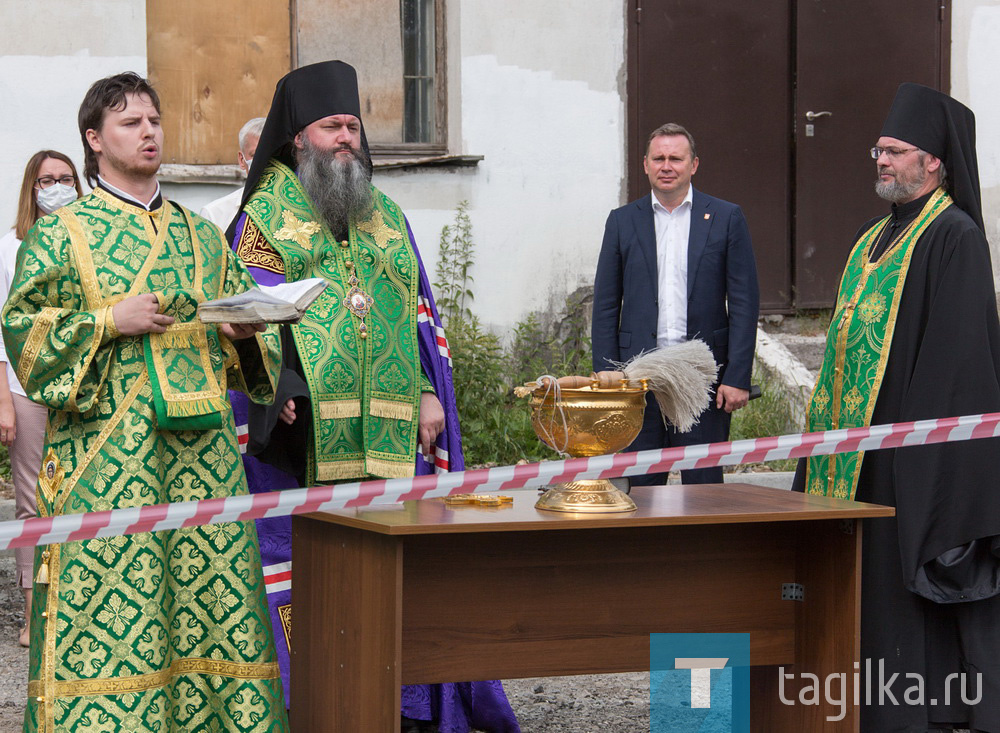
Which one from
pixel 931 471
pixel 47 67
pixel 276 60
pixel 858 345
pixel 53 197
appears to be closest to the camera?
pixel 931 471

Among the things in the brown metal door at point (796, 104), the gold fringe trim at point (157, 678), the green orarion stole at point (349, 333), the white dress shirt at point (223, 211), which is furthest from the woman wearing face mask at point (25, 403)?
the brown metal door at point (796, 104)

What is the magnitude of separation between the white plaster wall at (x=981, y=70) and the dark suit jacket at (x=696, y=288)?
4370mm

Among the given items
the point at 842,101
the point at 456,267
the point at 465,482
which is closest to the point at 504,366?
the point at 456,267

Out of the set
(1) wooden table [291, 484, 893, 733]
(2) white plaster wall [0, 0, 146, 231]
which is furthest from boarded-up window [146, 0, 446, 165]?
(1) wooden table [291, 484, 893, 733]

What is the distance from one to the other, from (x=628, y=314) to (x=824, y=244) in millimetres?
4124

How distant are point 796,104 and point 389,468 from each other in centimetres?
612

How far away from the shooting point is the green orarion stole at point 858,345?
4711 mm

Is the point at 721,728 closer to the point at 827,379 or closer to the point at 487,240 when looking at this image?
the point at 827,379

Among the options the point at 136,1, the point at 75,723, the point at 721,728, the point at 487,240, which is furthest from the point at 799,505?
the point at 136,1

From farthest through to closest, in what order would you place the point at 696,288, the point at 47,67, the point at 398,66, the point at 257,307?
the point at 398,66
the point at 47,67
the point at 696,288
the point at 257,307

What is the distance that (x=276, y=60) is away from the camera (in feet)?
29.9

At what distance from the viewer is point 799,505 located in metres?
3.90

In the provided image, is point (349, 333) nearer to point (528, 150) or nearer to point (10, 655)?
point (10, 655)

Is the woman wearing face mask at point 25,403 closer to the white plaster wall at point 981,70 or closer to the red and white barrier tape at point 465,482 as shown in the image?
the red and white barrier tape at point 465,482
